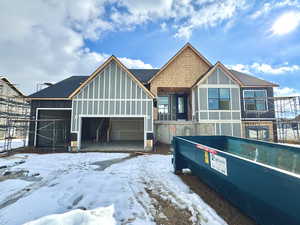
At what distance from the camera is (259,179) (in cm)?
202

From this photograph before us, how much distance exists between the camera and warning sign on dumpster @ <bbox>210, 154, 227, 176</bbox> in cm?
274

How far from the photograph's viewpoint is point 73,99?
10484mm

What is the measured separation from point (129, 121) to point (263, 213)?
14.3 m

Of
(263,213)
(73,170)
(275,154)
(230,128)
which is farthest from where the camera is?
(230,128)

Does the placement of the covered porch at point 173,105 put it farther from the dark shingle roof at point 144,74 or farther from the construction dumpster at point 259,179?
the construction dumpster at point 259,179

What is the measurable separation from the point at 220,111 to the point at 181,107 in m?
4.07

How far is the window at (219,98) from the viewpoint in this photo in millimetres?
12094

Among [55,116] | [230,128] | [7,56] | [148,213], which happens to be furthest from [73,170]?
[7,56]

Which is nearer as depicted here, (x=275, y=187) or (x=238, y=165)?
(x=275, y=187)

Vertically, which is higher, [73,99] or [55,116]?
[73,99]

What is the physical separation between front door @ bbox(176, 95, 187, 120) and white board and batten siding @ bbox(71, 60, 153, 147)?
17.2 feet

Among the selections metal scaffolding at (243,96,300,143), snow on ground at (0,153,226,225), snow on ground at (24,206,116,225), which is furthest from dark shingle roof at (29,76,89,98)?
metal scaffolding at (243,96,300,143)

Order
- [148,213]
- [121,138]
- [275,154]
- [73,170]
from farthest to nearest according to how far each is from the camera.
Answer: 1. [121,138]
2. [73,170]
3. [275,154]
4. [148,213]

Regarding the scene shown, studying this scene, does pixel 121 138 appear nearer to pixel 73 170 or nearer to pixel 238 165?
pixel 73 170
